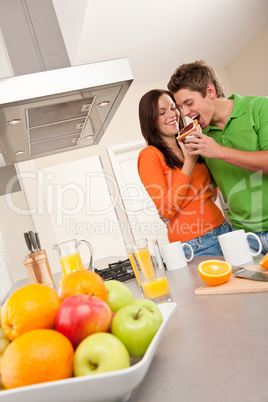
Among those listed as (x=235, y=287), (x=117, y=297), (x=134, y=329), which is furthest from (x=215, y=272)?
(x=134, y=329)

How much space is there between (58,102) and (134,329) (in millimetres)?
1208

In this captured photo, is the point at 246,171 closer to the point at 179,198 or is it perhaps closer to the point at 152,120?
the point at 179,198

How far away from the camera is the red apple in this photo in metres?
0.56

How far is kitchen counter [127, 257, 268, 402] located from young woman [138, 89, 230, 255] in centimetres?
89

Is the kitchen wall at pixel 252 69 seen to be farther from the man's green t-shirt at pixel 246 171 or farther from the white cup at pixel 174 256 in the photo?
the white cup at pixel 174 256

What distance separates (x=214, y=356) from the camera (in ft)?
1.94

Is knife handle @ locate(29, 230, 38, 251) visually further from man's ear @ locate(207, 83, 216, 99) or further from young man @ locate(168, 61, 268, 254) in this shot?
man's ear @ locate(207, 83, 216, 99)

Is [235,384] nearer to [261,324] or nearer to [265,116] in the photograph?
[261,324]

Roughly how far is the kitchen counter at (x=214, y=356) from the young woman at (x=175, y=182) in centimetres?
89

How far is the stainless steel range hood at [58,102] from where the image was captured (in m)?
1.45

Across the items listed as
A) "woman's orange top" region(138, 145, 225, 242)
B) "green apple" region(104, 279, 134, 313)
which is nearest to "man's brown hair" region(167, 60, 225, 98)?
"woman's orange top" region(138, 145, 225, 242)

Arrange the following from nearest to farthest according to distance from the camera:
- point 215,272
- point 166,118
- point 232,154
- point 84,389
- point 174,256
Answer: point 84,389
point 215,272
point 174,256
point 232,154
point 166,118

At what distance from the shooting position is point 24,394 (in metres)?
0.48

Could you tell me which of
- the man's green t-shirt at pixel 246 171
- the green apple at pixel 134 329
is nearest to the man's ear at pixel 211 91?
the man's green t-shirt at pixel 246 171
